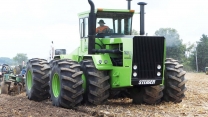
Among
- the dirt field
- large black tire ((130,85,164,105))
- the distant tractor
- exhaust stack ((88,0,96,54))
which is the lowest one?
the distant tractor

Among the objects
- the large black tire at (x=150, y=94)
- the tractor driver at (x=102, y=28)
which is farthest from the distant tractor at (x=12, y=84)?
the large black tire at (x=150, y=94)

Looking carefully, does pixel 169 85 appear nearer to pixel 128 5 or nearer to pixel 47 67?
pixel 128 5

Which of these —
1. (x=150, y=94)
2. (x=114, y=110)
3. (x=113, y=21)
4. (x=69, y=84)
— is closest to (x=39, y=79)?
(x=69, y=84)

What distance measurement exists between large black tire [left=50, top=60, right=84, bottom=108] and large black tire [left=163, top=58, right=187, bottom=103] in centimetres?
260

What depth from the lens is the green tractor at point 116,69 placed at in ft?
39.2

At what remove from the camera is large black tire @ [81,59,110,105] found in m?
12.0

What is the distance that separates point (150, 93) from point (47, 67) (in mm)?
4057

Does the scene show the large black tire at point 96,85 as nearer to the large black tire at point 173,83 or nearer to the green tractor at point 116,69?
the green tractor at point 116,69

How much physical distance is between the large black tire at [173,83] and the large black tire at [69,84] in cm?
260

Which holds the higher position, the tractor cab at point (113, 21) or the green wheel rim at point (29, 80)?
the tractor cab at point (113, 21)

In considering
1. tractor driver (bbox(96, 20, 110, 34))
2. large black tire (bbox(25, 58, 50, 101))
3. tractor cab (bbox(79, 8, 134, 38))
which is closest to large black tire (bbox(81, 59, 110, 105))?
tractor driver (bbox(96, 20, 110, 34))

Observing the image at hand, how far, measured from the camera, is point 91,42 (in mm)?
13133

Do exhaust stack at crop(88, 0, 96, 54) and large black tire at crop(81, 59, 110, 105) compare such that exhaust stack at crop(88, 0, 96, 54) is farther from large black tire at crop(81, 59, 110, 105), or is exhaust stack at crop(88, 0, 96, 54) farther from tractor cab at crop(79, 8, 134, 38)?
large black tire at crop(81, 59, 110, 105)

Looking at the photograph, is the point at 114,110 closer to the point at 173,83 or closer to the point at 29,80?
the point at 173,83
